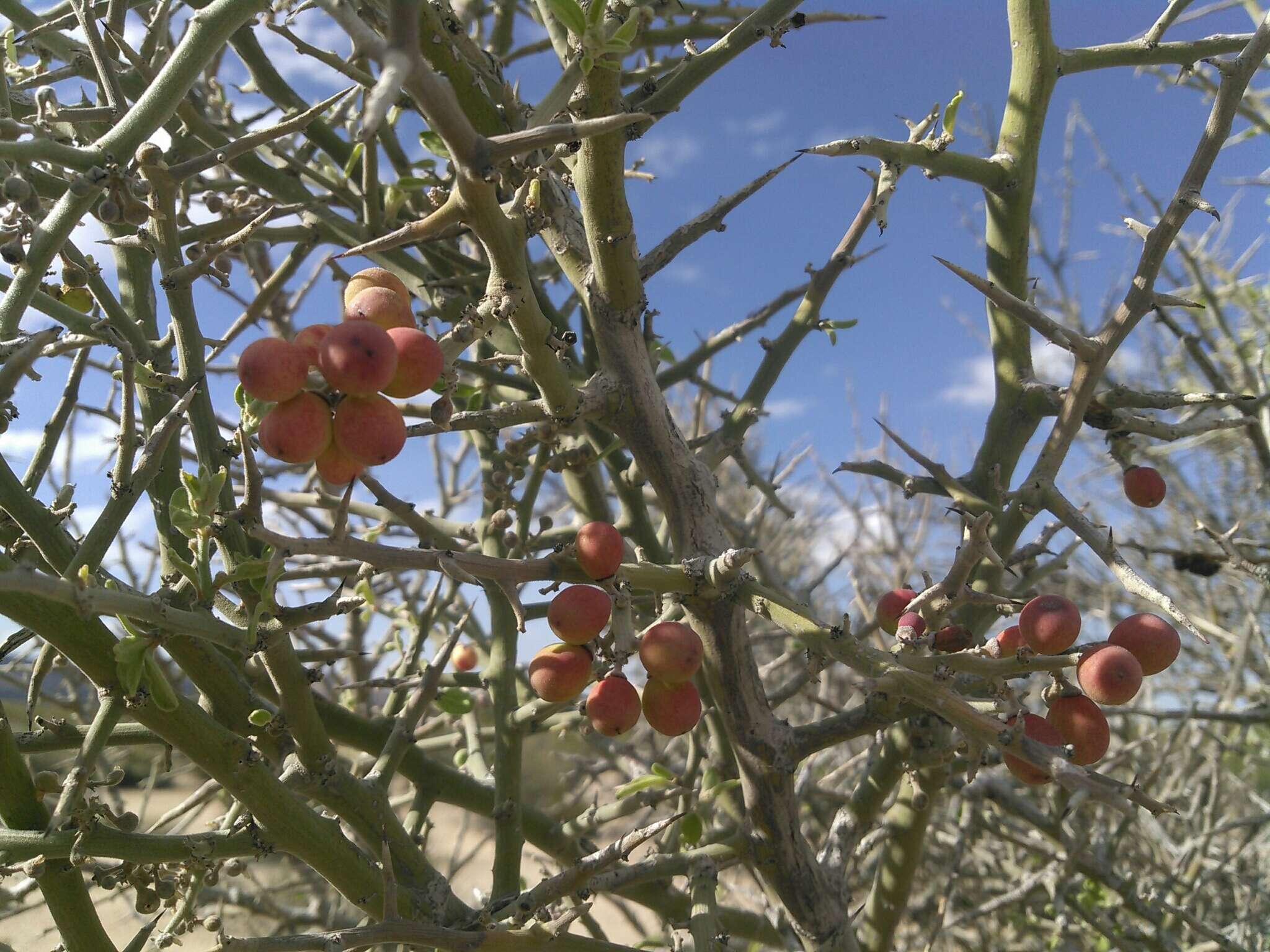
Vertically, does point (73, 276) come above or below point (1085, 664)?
above

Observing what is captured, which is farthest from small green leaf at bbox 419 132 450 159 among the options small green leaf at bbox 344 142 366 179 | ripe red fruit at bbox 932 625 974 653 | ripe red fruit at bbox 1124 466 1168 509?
ripe red fruit at bbox 1124 466 1168 509

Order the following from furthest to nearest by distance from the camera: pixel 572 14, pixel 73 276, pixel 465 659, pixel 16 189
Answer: pixel 465 659 < pixel 73 276 < pixel 572 14 < pixel 16 189

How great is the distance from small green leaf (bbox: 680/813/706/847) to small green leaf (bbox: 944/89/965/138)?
1.60 metres

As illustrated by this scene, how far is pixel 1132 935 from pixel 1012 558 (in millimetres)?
1800

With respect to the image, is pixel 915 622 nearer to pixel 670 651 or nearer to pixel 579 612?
pixel 670 651

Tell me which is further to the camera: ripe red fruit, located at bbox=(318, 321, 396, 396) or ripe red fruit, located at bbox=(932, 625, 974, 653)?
ripe red fruit, located at bbox=(932, 625, 974, 653)

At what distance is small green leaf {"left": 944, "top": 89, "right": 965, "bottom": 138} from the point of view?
6.05 ft

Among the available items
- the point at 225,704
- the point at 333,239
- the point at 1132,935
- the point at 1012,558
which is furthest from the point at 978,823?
the point at 333,239

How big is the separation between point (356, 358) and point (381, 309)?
215 millimetres

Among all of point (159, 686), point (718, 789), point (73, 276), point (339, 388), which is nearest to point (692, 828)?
point (718, 789)

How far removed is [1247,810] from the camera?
557cm

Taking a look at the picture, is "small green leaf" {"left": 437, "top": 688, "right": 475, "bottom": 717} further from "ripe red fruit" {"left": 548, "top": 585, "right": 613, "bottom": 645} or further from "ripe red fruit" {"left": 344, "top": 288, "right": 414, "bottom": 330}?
"ripe red fruit" {"left": 344, "top": 288, "right": 414, "bottom": 330}

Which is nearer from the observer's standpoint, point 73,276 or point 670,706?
point 73,276

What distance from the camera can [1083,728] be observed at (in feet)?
4.06
